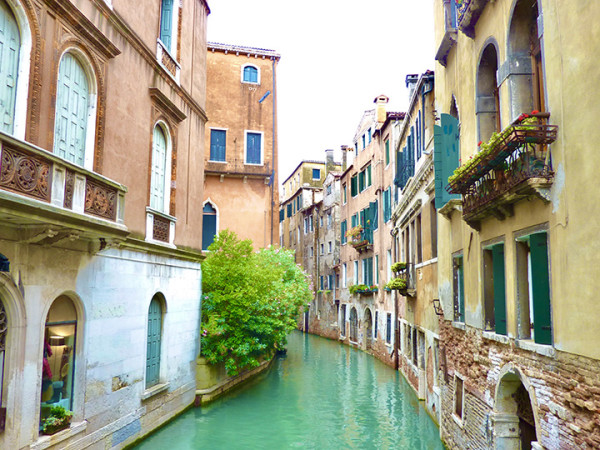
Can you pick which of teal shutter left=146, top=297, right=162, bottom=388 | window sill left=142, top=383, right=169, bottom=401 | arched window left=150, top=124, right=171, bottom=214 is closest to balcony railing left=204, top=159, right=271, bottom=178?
arched window left=150, top=124, right=171, bottom=214

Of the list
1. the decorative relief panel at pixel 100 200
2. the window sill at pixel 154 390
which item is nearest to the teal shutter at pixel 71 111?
the decorative relief panel at pixel 100 200

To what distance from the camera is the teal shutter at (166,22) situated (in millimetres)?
12359

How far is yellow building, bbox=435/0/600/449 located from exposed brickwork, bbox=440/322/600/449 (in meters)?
0.02

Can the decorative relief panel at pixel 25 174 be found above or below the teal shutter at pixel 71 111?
below

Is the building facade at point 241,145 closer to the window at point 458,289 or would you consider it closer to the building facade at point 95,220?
the building facade at point 95,220

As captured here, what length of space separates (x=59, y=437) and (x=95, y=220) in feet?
10.5

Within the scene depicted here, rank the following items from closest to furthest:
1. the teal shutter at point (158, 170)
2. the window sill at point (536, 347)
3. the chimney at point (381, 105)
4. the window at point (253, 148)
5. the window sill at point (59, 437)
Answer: the window sill at point (536, 347), the window sill at point (59, 437), the teal shutter at point (158, 170), the window at point (253, 148), the chimney at point (381, 105)

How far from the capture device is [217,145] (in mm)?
20344

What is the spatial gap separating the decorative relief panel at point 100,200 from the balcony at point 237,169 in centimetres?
1131

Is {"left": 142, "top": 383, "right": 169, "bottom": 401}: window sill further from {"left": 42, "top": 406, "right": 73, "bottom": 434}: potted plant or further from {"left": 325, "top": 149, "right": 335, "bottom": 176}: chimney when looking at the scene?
{"left": 325, "top": 149, "right": 335, "bottom": 176}: chimney

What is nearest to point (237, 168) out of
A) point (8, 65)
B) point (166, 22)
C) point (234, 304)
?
point (234, 304)

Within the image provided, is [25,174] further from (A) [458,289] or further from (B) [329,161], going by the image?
(B) [329,161]

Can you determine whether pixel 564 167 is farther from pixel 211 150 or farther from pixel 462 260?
pixel 211 150

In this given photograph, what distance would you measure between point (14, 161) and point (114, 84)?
3.77 meters
